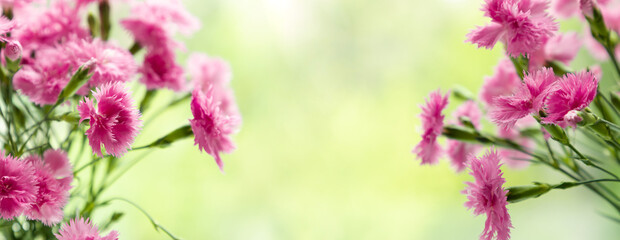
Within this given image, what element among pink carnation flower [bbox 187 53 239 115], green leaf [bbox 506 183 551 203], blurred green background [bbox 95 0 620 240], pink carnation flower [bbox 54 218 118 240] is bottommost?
blurred green background [bbox 95 0 620 240]

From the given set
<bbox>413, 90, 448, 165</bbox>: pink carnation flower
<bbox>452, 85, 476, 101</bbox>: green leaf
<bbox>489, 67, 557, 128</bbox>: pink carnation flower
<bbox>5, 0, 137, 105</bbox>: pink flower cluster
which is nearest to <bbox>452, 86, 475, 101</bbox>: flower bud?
<bbox>452, 85, 476, 101</bbox>: green leaf

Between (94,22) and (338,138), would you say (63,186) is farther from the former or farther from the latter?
(338,138)

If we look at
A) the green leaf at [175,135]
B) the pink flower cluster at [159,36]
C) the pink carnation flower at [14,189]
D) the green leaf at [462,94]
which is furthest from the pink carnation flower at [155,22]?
the green leaf at [462,94]

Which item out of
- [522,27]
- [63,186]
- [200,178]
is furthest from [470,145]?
[200,178]

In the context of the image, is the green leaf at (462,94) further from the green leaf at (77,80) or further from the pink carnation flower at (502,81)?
the green leaf at (77,80)

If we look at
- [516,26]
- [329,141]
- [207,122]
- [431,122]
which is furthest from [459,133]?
[329,141]

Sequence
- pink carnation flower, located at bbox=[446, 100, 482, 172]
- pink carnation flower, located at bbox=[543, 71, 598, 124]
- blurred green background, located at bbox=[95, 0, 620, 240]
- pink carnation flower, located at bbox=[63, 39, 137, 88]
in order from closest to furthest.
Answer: pink carnation flower, located at bbox=[543, 71, 598, 124], pink carnation flower, located at bbox=[63, 39, 137, 88], pink carnation flower, located at bbox=[446, 100, 482, 172], blurred green background, located at bbox=[95, 0, 620, 240]

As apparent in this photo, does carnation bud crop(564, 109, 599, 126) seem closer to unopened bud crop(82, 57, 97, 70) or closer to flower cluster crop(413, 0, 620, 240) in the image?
flower cluster crop(413, 0, 620, 240)
